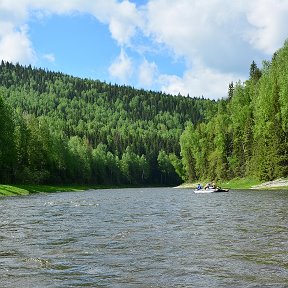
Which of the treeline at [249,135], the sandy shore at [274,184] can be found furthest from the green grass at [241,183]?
the sandy shore at [274,184]

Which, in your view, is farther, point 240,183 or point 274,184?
point 240,183

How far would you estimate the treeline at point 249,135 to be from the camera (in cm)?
8988

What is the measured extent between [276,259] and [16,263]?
972 centimetres

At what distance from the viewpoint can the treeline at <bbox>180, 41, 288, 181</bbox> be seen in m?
89.9

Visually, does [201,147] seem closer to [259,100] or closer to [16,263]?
[259,100]

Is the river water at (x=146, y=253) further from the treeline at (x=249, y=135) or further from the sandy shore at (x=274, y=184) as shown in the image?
the treeline at (x=249, y=135)

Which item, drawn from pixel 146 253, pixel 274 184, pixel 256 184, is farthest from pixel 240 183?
pixel 146 253

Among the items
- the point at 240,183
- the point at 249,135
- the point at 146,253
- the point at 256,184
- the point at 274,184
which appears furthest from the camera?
the point at 249,135

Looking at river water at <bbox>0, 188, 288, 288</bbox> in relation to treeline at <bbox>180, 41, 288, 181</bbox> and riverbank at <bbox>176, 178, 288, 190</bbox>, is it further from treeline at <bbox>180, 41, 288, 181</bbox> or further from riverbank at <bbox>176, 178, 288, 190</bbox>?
treeline at <bbox>180, 41, 288, 181</bbox>

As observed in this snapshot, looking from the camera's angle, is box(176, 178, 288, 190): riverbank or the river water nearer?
the river water

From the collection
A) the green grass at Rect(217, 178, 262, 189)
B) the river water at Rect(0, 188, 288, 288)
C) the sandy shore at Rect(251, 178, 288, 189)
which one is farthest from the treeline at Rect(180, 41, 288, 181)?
the river water at Rect(0, 188, 288, 288)

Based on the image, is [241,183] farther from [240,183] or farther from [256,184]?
[256,184]

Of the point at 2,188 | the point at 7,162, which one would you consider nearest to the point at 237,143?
the point at 7,162

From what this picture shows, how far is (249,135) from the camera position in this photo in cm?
11338
